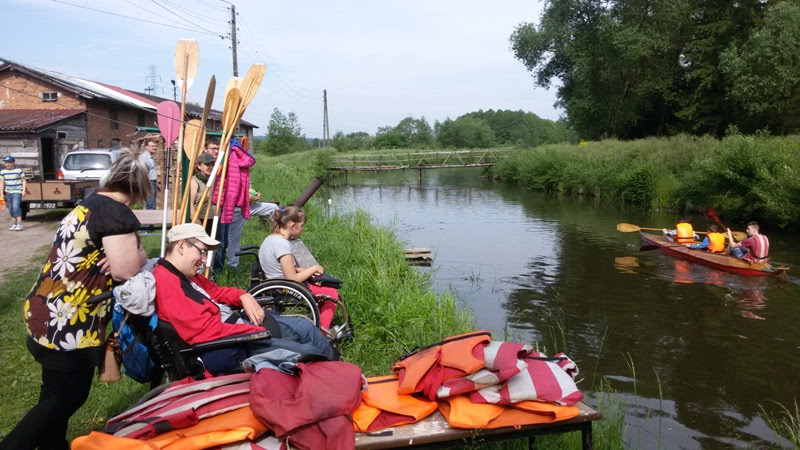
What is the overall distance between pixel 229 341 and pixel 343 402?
85 cm

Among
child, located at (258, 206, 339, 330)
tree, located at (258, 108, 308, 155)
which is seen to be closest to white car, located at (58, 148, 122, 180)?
child, located at (258, 206, 339, 330)

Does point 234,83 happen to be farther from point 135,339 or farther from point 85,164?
point 85,164

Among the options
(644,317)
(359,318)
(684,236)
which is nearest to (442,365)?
(359,318)

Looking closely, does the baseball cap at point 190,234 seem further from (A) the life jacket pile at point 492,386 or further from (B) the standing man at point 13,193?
(B) the standing man at point 13,193

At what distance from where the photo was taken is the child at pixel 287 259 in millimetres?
5613

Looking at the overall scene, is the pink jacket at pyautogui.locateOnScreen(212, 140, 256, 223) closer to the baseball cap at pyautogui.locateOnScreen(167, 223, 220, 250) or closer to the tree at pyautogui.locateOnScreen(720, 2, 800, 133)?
the baseball cap at pyautogui.locateOnScreen(167, 223, 220, 250)

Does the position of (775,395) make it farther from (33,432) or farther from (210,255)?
(33,432)

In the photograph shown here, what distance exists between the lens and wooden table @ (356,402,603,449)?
9.48 feet

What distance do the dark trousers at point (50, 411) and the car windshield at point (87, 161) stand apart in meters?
15.1

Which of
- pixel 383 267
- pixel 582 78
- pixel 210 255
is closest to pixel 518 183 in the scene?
pixel 582 78

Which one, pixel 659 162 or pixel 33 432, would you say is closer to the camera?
pixel 33 432

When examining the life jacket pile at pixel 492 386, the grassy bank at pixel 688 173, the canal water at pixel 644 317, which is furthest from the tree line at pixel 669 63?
the life jacket pile at pixel 492 386

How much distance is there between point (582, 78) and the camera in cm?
4144

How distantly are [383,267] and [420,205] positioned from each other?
1899cm
